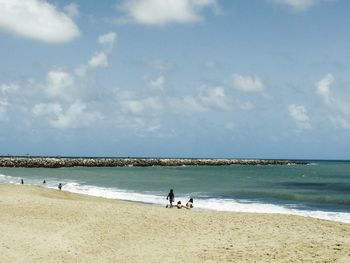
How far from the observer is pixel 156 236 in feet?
69.6

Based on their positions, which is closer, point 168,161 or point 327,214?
point 327,214

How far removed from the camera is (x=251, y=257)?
17.0 metres

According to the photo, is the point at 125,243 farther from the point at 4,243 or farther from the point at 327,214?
the point at 327,214

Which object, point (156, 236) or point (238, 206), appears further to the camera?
point (238, 206)

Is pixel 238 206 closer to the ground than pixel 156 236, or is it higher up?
closer to the ground

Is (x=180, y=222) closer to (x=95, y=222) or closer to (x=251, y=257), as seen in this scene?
(x=95, y=222)

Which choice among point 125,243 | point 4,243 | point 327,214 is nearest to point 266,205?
point 327,214

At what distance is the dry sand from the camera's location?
57.2 feet

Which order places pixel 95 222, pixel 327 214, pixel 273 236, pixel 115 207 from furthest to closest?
1. pixel 327 214
2. pixel 115 207
3. pixel 95 222
4. pixel 273 236

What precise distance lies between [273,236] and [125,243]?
6318mm

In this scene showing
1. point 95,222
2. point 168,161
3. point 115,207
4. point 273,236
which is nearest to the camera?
point 273,236

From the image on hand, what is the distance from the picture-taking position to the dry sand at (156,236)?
17438mm

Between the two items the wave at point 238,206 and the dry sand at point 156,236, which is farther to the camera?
the wave at point 238,206

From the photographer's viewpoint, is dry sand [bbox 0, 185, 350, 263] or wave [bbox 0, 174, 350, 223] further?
wave [bbox 0, 174, 350, 223]
